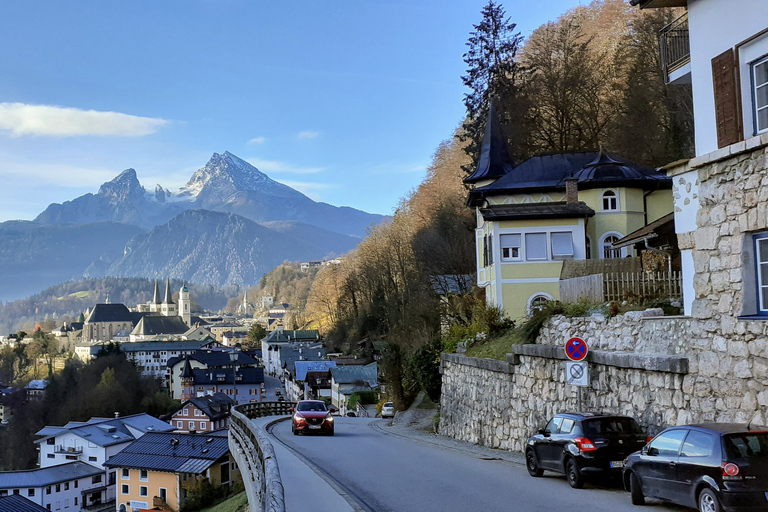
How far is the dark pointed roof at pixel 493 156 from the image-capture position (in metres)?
42.9

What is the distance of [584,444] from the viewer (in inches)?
499

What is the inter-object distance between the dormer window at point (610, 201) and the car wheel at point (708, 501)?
1069 inches

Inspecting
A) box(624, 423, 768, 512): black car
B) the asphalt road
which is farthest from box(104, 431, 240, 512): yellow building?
box(624, 423, 768, 512): black car

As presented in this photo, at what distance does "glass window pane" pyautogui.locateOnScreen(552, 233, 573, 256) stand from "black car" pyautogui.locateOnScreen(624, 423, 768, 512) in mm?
23408

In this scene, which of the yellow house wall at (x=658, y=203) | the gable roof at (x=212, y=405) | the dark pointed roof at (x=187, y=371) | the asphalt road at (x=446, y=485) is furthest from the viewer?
the dark pointed roof at (x=187, y=371)

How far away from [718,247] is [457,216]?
143 feet

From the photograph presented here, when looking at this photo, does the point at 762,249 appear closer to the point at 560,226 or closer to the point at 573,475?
the point at 573,475

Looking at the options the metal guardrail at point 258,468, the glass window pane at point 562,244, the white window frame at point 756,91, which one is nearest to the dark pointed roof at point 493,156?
the glass window pane at point 562,244

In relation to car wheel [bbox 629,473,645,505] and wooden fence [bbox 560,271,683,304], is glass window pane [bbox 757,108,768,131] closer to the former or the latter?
car wheel [bbox 629,473,645,505]

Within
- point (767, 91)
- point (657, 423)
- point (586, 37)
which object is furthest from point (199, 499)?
point (586, 37)

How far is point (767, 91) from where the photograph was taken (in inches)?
421

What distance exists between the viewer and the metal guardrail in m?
9.37

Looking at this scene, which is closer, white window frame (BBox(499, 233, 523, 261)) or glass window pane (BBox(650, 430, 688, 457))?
glass window pane (BBox(650, 430, 688, 457))

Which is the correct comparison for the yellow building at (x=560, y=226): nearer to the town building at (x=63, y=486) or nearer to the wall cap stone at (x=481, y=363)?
the wall cap stone at (x=481, y=363)
